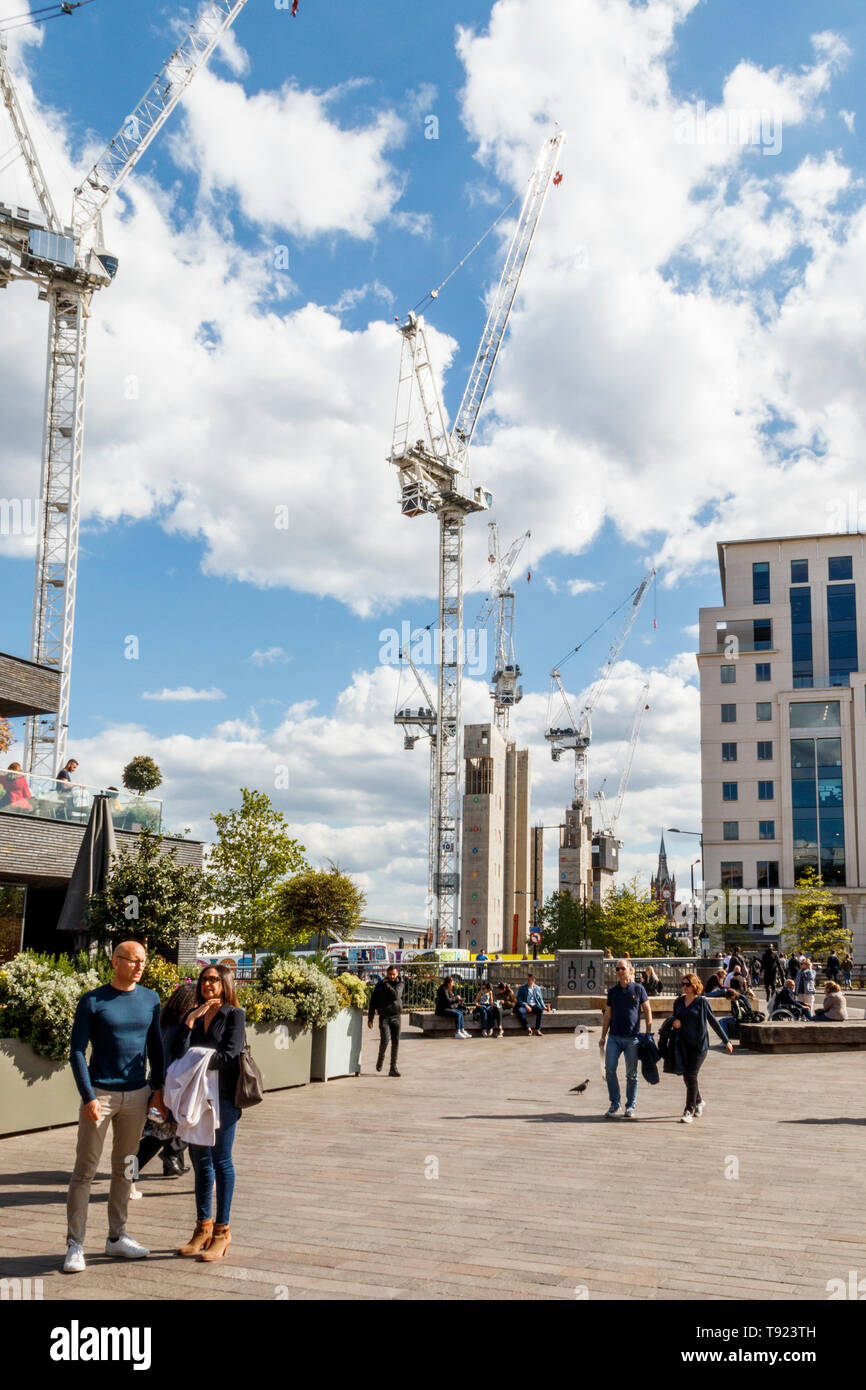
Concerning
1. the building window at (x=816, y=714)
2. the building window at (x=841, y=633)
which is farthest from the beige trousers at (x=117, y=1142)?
the building window at (x=841, y=633)

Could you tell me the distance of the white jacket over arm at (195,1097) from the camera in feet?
21.7

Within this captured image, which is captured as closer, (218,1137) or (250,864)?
(218,1137)

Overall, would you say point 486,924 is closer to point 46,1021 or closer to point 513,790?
point 513,790

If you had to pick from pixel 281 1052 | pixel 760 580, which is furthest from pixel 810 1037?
pixel 760 580

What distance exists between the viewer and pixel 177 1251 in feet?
22.5

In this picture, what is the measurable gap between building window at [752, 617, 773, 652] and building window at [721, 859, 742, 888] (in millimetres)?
14587

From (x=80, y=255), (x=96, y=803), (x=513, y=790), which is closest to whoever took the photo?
(x=96, y=803)

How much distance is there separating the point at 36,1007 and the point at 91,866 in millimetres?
6404

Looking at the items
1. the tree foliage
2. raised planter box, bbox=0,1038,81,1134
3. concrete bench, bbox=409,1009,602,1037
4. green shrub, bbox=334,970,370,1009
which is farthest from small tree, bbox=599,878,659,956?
raised planter box, bbox=0,1038,81,1134

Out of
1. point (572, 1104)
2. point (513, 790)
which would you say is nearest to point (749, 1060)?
point (572, 1104)

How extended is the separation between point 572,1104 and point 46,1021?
6.65m

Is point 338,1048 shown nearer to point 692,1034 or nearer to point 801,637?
point 692,1034

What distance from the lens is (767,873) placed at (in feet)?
241
